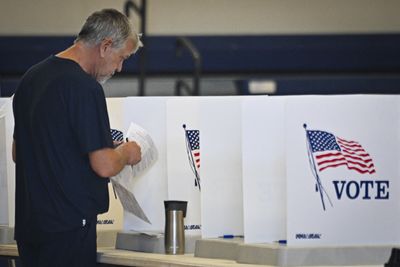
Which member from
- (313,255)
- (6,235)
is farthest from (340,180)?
(6,235)

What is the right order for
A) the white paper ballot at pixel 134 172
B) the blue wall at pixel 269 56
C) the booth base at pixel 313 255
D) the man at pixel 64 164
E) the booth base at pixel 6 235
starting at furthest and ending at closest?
the blue wall at pixel 269 56, the booth base at pixel 6 235, the white paper ballot at pixel 134 172, the man at pixel 64 164, the booth base at pixel 313 255

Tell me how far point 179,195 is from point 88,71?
51cm

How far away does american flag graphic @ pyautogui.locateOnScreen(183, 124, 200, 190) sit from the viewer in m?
3.28

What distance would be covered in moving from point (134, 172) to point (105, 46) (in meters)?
0.44

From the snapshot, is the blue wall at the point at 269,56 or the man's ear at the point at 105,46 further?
the blue wall at the point at 269,56

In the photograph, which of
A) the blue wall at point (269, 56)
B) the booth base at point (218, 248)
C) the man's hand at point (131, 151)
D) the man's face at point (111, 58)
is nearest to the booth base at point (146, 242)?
the booth base at point (218, 248)

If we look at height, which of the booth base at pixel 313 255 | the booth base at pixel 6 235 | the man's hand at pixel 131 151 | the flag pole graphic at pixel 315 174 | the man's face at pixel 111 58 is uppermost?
the man's face at pixel 111 58

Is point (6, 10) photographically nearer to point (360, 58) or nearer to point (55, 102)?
point (360, 58)

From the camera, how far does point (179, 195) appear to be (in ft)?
10.8

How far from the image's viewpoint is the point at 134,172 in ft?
11.0

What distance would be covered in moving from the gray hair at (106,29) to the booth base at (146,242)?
631 mm

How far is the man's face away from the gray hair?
18 millimetres

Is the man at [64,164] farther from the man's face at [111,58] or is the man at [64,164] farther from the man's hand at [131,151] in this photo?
the man's face at [111,58]

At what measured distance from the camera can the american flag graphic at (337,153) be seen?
9.25 ft
